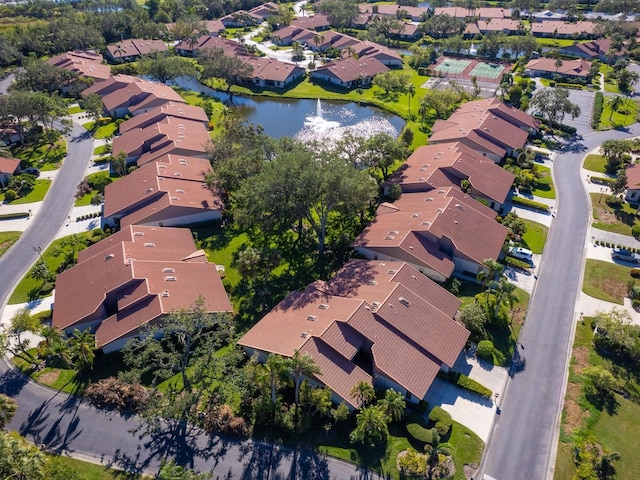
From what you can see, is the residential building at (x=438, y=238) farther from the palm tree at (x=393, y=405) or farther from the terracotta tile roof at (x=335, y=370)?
the palm tree at (x=393, y=405)

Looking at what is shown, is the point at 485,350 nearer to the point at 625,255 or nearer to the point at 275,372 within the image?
the point at 275,372

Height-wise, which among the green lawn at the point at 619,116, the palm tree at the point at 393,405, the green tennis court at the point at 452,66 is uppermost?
the green tennis court at the point at 452,66

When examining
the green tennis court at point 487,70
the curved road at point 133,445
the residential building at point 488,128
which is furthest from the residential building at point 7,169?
the green tennis court at point 487,70

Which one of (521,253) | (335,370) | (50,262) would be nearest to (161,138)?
(50,262)

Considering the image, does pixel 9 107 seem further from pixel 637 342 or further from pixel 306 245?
pixel 637 342

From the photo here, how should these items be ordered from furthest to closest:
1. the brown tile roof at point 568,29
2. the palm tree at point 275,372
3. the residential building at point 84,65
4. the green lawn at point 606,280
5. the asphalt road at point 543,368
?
the brown tile roof at point 568,29 < the residential building at point 84,65 < the green lawn at point 606,280 < the asphalt road at point 543,368 < the palm tree at point 275,372

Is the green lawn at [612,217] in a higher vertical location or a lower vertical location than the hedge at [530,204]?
lower

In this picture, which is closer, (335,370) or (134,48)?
(335,370)

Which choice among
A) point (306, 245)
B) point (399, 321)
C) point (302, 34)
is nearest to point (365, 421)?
point (399, 321)
